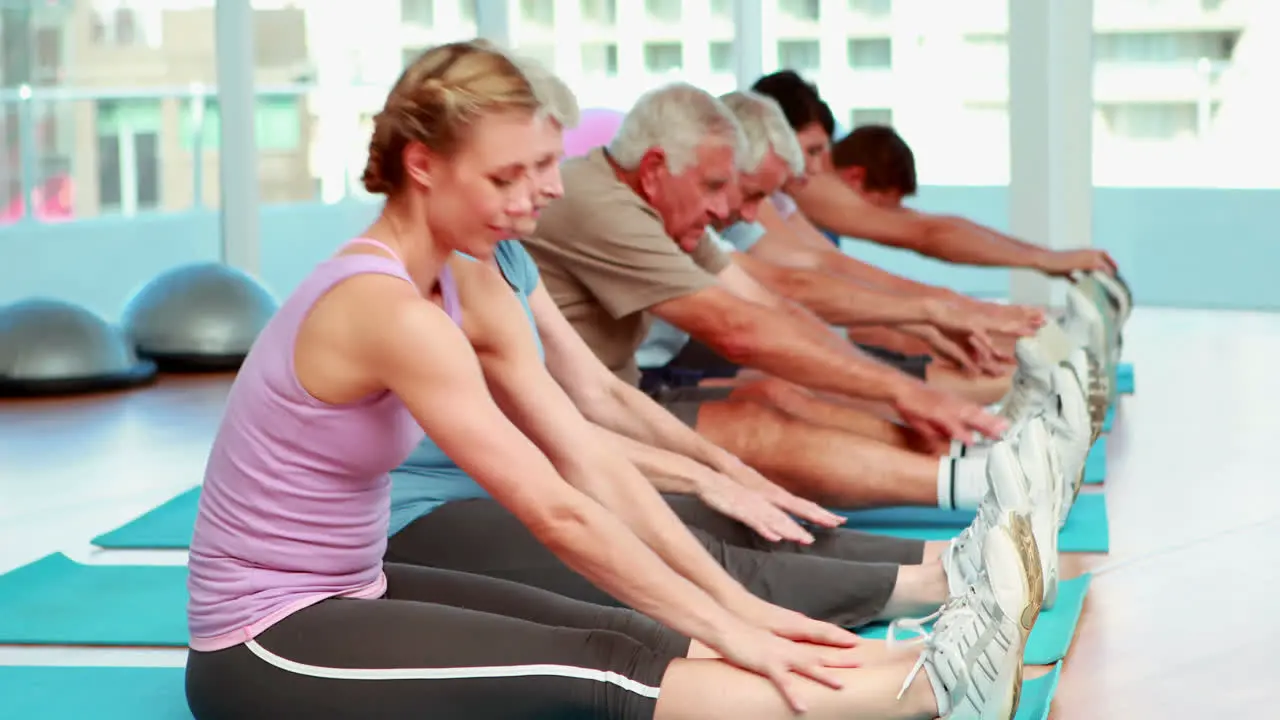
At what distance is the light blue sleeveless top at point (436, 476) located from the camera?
2.62 metres

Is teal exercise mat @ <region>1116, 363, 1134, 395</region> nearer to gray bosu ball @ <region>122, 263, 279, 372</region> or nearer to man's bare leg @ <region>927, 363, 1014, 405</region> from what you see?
man's bare leg @ <region>927, 363, 1014, 405</region>

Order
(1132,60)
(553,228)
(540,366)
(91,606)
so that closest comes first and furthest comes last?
(540,366) → (91,606) → (553,228) → (1132,60)

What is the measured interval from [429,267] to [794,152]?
1.84m

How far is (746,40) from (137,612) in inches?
257

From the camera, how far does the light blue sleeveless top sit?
262 centimetres

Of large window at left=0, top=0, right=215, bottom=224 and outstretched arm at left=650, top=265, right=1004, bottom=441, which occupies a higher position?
large window at left=0, top=0, right=215, bottom=224

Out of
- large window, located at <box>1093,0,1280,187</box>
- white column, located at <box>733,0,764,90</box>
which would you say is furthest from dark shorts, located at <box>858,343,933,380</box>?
white column, located at <box>733,0,764,90</box>

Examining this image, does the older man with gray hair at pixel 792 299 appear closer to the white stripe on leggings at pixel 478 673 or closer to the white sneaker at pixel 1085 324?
the white sneaker at pixel 1085 324

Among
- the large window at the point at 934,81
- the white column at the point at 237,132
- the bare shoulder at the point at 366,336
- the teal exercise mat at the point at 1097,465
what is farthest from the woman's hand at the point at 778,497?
the large window at the point at 934,81

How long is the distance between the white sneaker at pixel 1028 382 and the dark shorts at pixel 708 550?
74 cm

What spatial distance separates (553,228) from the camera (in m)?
3.33

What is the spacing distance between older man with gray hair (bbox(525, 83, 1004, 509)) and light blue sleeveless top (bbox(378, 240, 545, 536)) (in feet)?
1.86

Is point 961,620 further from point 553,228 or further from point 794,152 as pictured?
point 794,152

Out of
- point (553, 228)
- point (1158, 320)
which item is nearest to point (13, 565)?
point (553, 228)
